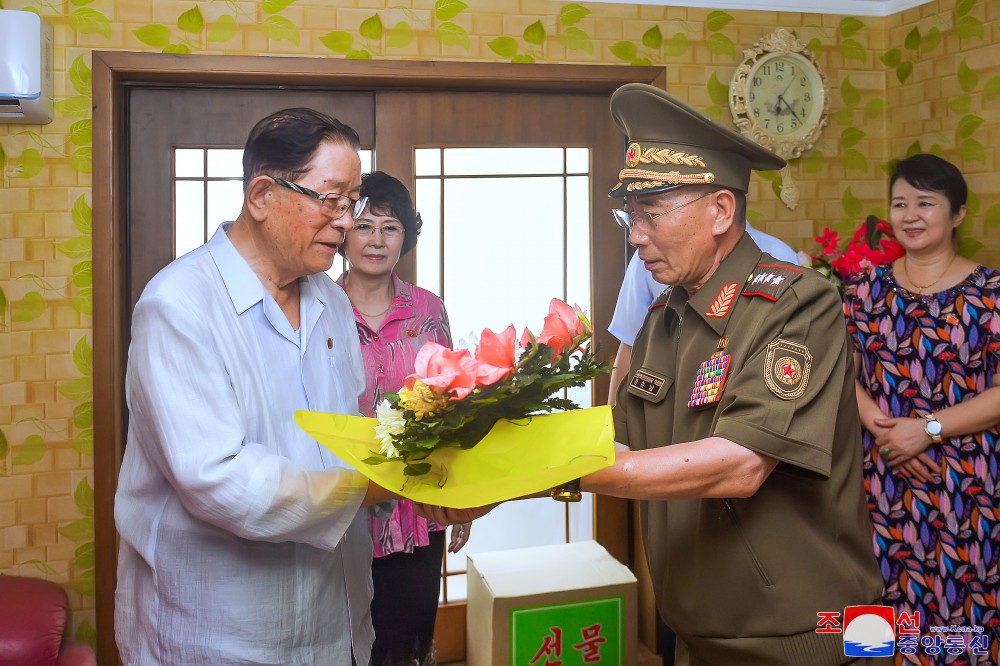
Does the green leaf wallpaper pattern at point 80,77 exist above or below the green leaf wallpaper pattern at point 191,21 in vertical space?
below

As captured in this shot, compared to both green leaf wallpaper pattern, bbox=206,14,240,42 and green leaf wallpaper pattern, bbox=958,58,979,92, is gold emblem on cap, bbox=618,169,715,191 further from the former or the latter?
green leaf wallpaper pattern, bbox=958,58,979,92

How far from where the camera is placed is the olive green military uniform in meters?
1.40

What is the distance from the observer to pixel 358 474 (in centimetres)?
144

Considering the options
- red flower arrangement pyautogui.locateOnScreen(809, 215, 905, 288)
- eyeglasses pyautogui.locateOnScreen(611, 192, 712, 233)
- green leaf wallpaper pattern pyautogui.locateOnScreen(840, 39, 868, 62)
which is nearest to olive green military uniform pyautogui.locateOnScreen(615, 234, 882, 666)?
eyeglasses pyautogui.locateOnScreen(611, 192, 712, 233)

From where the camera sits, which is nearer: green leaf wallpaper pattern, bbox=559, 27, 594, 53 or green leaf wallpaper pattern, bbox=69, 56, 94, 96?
green leaf wallpaper pattern, bbox=69, 56, 94, 96

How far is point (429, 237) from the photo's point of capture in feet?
10.4

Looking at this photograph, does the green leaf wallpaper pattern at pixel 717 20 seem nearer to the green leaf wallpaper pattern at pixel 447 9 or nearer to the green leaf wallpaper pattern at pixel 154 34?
the green leaf wallpaper pattern at pixel 447 9

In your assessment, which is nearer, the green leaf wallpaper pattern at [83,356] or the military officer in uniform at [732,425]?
the military officer in uniform at [732,425]

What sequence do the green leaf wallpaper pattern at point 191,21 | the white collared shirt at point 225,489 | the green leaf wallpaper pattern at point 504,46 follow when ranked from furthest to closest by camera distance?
the green leaf wallpaper pattern at point 504,46, the green leaf wallpaper pattern at point 191,21, the white collared shirt at point 225,489

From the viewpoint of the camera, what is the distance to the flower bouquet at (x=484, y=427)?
1.26 meters

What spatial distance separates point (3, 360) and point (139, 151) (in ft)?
2.75

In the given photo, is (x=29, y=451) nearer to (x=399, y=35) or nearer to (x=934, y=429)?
(x=399, y=35)

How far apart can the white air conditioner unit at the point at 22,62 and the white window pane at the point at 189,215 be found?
1.65 ft

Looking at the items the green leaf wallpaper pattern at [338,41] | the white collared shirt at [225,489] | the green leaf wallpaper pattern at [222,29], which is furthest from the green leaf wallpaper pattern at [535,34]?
the white collared shirt at [225,489]
